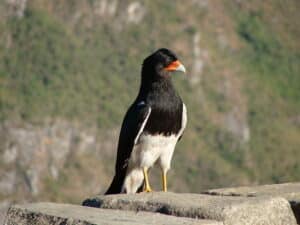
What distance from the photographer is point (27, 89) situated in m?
119

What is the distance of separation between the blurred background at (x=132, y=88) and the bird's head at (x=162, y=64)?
93.1 m

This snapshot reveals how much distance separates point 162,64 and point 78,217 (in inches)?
161

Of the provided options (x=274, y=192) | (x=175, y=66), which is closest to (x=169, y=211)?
(x=274, y=192)

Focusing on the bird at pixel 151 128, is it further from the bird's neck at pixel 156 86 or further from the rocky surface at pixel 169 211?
the rocky surface at pixel 169 211

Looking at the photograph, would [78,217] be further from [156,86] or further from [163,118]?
[156,86]

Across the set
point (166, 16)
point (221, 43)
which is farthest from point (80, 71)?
point (221, 43)

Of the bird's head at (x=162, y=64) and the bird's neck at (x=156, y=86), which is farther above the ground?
the bird's head at (x=162, y=64)

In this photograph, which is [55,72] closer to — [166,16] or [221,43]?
[166,16]

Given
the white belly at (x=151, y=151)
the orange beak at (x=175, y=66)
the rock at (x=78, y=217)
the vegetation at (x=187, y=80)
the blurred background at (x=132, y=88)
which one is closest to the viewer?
the rock at (x=78, y=217)

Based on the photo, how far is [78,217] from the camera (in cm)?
728

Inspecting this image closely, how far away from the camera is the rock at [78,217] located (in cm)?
718

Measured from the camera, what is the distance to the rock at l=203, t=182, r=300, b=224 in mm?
7818

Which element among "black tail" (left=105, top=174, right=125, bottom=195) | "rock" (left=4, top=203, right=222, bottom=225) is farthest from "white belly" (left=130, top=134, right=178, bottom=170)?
"rock" (left=4, top=203, right=222, bottom=225)

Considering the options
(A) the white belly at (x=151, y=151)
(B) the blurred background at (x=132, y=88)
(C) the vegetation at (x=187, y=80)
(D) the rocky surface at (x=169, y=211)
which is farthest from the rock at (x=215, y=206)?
(C) the vegetation at (x=187, y=80)
